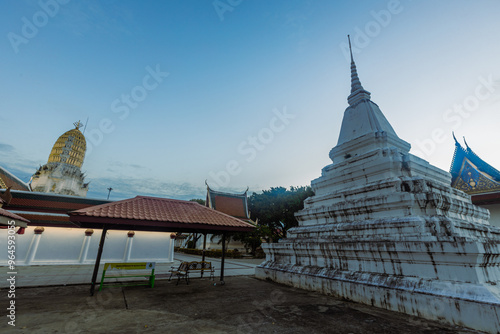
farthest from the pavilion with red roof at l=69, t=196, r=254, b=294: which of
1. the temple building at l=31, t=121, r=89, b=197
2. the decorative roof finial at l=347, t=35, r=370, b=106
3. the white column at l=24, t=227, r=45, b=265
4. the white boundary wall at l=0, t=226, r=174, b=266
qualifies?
the temple building at l=31, t=121, r=89, b=197

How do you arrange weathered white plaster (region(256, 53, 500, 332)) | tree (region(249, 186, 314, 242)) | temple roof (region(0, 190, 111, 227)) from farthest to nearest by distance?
tree (region(249, 186, 314, 242)) → temple roof (region(0, 190, 111, 227)) → weathered white plaster (region(256, 53, 500, 332))

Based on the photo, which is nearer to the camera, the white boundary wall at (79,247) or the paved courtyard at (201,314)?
the paved courtyard at (201,314)

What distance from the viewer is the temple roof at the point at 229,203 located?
29609 mm

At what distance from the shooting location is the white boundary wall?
12.9 metres

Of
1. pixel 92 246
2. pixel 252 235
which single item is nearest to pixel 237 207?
pixel 252 235

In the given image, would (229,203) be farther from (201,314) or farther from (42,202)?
(201,314)

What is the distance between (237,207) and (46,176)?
44.9 m

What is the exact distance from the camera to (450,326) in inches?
143

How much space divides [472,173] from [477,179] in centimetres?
50

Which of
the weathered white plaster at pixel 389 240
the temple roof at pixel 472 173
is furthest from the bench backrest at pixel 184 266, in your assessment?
the temple roof at pixel 472 173

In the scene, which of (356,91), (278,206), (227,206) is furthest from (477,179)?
A: (227,206)

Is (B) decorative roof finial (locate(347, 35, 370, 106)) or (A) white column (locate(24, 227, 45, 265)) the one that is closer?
(B) decorative roof finial (locate(347, 35, 370, 106))

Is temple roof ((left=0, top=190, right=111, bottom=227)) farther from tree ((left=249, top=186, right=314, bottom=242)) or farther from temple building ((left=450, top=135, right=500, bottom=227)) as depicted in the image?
temple building ((left=450, top=135, right=500, bottom=227))

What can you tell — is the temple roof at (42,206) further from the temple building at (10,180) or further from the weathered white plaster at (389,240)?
the weathered white plaster at (389,240)
